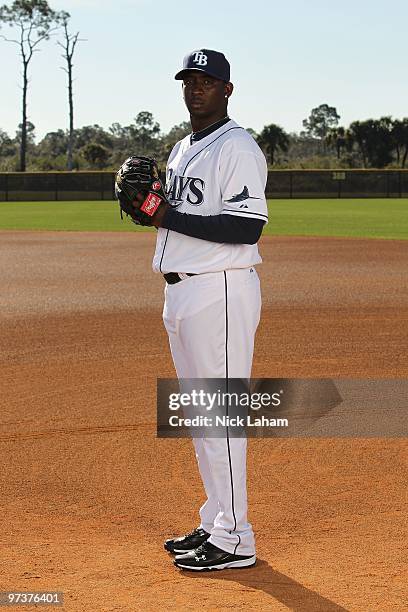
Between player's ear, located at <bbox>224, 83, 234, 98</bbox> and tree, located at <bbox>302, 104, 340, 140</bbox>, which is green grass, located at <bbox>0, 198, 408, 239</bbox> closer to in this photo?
player's ear, located at <bbox>224, 83, 234, 98</bbox>

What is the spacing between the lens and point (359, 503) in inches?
188

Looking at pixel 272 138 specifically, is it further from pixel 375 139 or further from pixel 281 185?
pixel 281 185

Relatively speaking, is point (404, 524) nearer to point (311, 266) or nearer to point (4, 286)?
point (4, 286)

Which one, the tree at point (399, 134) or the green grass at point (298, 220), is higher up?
the tree at point (399, 134)

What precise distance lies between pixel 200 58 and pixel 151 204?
59 cm

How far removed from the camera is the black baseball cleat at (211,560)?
3967 mm

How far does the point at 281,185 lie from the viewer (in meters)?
51.5

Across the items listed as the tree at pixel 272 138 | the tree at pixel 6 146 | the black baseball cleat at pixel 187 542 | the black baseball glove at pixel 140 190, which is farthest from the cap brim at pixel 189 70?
the tree at pixel 6 146

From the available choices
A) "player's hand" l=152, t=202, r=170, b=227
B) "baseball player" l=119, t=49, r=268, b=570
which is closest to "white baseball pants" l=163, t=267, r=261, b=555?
"baseball player" l=119, t=49, r=268, b=570

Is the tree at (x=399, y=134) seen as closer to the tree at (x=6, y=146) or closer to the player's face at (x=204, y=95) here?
the tree at (x=6, y=146)

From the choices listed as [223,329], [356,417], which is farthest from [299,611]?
[356,417]

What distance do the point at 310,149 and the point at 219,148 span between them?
448ft

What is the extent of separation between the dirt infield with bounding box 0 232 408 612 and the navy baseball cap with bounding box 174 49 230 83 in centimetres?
193

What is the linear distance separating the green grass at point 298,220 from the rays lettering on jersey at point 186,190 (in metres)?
19.8
